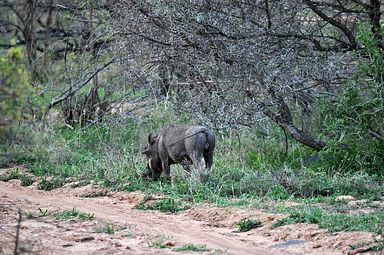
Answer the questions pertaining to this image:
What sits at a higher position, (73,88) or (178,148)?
(73,88)

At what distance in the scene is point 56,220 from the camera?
431 inches

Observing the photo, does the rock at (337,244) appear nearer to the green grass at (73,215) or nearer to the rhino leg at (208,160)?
the green grass at (73,215)

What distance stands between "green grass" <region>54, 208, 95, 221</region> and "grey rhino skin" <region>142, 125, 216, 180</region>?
8.77ft

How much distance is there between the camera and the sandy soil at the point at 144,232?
8828 millimetres

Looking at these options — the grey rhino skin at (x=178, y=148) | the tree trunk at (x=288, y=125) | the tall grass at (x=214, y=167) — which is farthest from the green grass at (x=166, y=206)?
the tree trunk at (x=288, y=125)

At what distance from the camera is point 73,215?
36.5 feet

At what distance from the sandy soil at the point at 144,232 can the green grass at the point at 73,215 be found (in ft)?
0.30

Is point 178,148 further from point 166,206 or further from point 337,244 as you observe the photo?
point 337,244

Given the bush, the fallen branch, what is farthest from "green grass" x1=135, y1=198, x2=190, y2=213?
the fallen branch

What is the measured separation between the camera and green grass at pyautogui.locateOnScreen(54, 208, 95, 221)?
Answer: 1093 centimetres

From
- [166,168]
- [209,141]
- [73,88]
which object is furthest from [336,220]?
[73,88]

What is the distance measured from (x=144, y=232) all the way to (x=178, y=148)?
166 inches

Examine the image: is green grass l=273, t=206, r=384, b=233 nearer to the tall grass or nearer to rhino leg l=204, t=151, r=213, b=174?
the tall grass

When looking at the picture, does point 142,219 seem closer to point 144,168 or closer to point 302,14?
point 144,168
